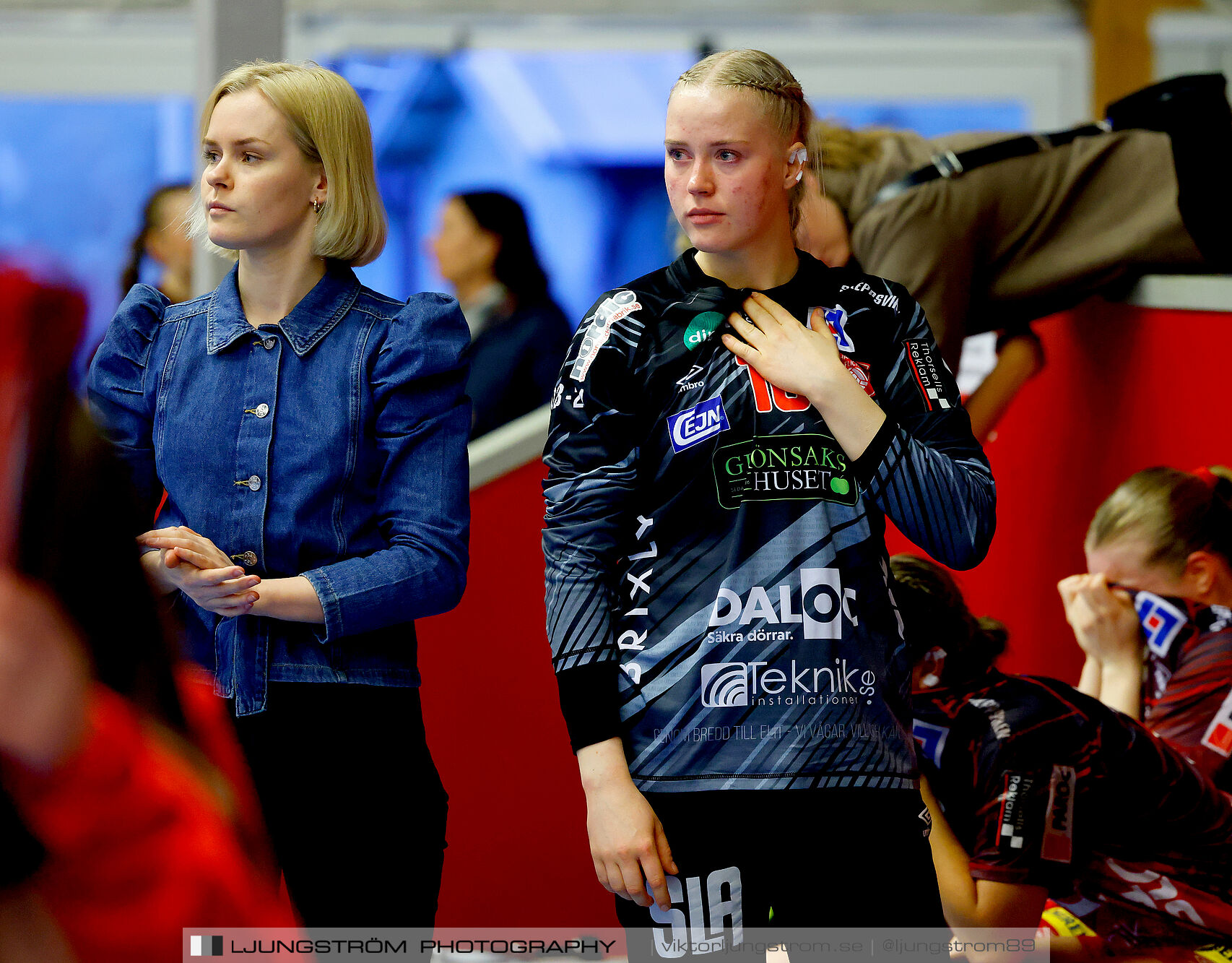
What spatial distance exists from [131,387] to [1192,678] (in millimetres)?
1765

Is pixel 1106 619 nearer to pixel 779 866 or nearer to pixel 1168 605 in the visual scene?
pixel 1168 605

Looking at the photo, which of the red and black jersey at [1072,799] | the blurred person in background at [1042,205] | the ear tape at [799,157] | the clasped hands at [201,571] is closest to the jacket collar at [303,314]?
the clasped hands at [201,571]

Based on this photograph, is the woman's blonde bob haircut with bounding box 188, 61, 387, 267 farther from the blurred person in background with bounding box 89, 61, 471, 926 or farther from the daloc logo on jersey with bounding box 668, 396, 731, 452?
the daloc logo on jersey with bounding box 668, 396, 731, 452

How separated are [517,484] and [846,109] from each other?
542 cm

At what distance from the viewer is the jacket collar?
1684 millimetres

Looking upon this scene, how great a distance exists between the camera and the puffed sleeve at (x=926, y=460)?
5.08ft

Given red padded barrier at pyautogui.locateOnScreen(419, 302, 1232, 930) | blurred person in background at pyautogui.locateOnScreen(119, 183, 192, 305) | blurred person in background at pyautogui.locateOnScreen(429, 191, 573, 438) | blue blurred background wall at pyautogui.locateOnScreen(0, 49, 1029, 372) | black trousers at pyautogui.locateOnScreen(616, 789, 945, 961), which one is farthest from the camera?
blue blurred background wall at pyautogui.locateOnScreen(0, 49, 1029, 372)

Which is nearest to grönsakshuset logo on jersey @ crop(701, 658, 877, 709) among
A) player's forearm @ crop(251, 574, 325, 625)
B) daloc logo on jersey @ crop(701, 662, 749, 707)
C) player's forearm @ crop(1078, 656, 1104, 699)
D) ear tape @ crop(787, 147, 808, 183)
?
daloc logo on jersey @ crop(701, 662, 749, 707)

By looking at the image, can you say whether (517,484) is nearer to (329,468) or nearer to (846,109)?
(329,468)

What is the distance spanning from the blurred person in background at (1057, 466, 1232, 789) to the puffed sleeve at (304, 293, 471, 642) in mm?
1342

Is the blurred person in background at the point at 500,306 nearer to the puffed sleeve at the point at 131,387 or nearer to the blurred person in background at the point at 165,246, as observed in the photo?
the blurred person in background at the point at 165,246

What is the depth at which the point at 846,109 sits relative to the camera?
7465 millimetres

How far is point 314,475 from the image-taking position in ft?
5.37

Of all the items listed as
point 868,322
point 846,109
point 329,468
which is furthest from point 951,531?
point 846,109
